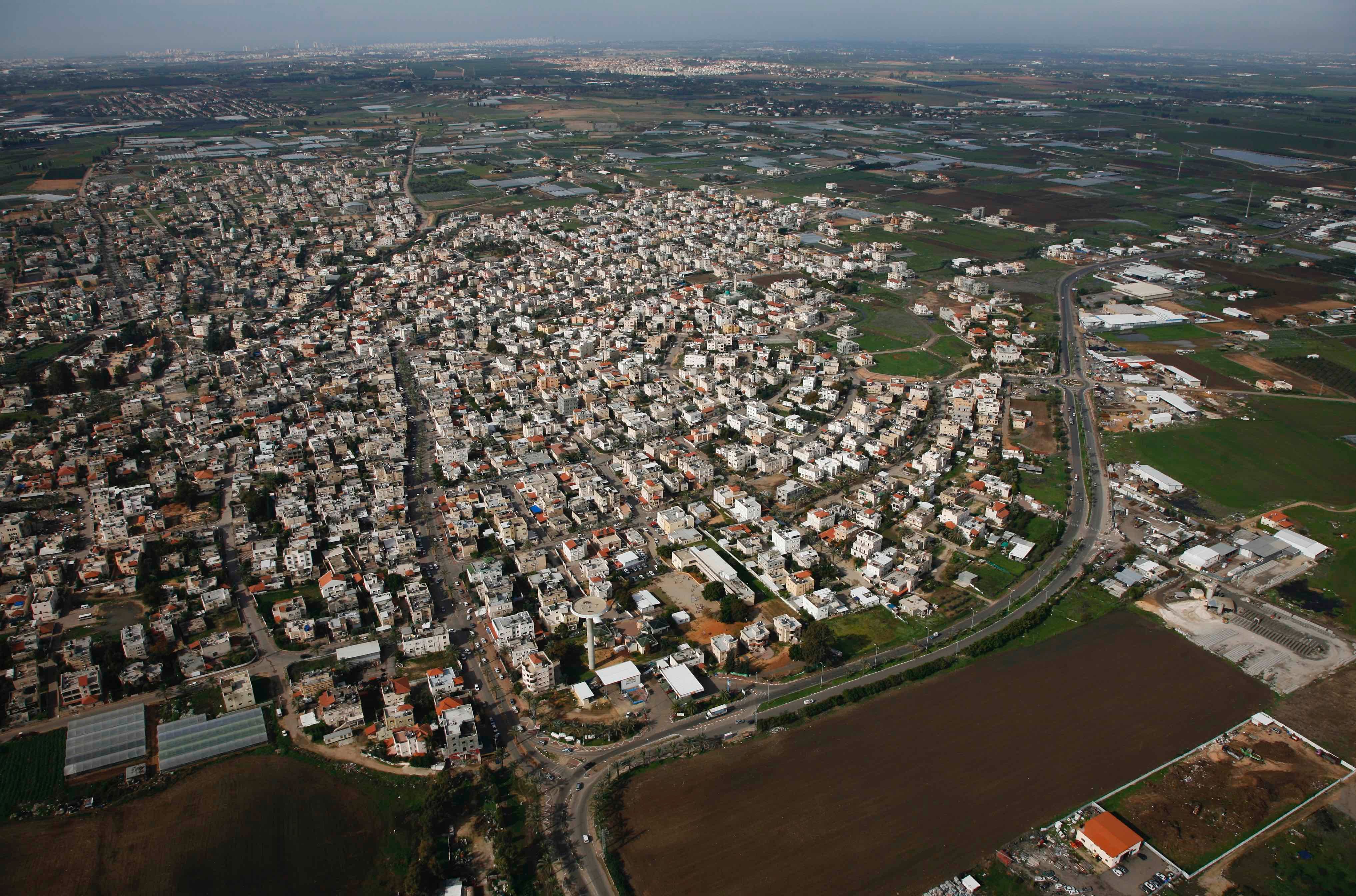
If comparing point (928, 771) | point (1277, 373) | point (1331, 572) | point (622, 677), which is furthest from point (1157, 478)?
point (622, 677)

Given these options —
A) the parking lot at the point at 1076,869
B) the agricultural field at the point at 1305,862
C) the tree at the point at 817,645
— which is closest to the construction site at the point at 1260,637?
the agricultural field at the point at 1305,862

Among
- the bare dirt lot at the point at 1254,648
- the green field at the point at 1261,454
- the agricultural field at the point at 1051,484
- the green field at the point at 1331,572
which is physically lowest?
the bare dirt lot at the point at 1254,648

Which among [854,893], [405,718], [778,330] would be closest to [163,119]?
[778,330]

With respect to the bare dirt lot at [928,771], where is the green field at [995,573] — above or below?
above

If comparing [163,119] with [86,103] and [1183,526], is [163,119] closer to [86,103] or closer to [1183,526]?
[86,103]

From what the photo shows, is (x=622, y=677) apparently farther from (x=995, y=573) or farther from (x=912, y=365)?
(x=912, y=365)

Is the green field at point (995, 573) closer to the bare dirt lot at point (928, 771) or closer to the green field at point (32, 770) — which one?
the bare dirt lot at point (928, 771)
